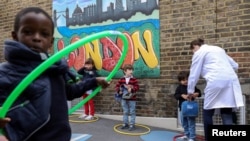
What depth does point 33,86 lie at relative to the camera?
1.79 metres

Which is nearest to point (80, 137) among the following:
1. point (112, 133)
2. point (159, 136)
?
point (112, 133)

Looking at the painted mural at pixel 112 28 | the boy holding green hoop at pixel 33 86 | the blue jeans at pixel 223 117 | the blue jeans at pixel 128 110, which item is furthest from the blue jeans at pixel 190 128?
the boy holding green hoop at pixel 33 86

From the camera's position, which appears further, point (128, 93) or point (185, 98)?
point (128, 93)

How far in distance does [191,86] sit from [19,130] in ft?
12.3

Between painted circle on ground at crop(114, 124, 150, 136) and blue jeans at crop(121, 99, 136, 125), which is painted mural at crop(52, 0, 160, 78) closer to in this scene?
blue jeans at crop(121, 99, 136, 125)

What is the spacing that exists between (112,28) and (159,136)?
283 centimetres

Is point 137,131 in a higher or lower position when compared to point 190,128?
lower

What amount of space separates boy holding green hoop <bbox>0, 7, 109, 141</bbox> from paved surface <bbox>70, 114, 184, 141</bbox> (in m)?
4.11

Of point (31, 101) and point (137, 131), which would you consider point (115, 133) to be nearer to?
point (137, 131)

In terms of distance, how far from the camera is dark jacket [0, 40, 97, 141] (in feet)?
5.78

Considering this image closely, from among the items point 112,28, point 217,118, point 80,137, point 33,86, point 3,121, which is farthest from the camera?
point 112,28

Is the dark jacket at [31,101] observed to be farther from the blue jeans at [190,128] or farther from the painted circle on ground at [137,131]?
the painted circle on ground at [137,131]

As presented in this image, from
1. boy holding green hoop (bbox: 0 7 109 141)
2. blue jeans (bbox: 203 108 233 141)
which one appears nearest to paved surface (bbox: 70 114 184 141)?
blue jeans (bbox: 203 108 233 141)

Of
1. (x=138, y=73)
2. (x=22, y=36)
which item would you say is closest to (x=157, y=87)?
(x=138, y=73)
